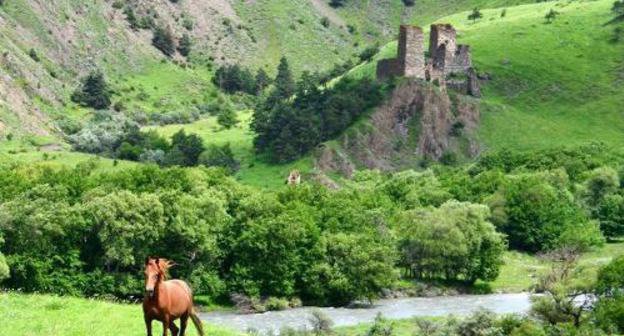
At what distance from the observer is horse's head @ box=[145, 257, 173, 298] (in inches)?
966

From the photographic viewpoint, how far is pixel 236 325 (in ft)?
277

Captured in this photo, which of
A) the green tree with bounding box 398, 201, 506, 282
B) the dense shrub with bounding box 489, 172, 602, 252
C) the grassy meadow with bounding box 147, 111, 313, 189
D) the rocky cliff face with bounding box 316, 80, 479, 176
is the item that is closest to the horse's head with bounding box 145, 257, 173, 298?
the green tree with bounding box 398, 201, 506, 282

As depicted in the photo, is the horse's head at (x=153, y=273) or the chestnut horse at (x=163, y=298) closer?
the horse's head at (x=153, y=273)

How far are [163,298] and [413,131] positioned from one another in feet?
527

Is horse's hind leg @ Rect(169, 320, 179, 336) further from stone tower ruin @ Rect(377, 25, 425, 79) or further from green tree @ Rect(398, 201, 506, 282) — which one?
stone tower ruin @ Rect(377, 25, 425, 79)

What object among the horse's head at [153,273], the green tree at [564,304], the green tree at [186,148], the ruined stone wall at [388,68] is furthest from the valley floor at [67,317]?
the ruined stone wall at [388,68]

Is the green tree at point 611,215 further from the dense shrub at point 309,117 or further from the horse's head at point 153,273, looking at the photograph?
the horse's head at point 153,273

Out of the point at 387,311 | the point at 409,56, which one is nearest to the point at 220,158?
the point at 409,56

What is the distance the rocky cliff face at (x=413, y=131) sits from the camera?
17650 cm

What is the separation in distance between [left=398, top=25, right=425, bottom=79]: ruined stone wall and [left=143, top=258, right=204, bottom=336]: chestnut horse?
16293 cm

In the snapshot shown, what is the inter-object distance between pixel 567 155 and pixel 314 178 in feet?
164

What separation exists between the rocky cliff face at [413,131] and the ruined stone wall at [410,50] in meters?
4.22

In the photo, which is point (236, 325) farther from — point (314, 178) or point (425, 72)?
point (425, 72)

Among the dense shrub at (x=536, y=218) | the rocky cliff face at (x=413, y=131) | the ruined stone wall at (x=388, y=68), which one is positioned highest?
the ruined stone wall at (x=388, y=68)
